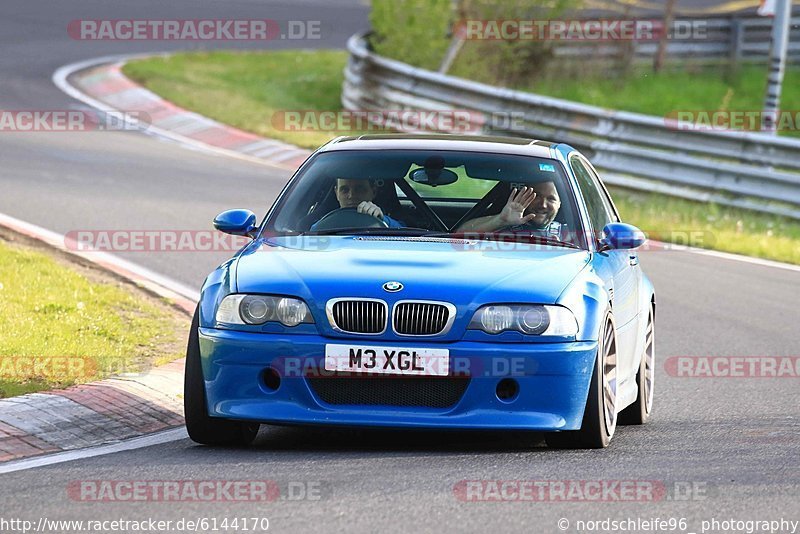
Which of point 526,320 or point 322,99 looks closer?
point 526,320

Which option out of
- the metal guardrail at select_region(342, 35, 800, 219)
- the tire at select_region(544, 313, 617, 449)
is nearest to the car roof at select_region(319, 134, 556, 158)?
the tire at select_region(544, 313, 617, 449)

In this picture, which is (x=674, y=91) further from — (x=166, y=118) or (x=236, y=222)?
(x=236, y=222)

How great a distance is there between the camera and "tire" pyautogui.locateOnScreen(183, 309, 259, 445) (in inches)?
277

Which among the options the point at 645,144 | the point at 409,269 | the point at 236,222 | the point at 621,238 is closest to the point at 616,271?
the point at 621,238

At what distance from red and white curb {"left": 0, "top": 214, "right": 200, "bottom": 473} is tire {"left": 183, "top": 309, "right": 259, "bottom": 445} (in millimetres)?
372

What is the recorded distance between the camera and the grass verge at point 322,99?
16.5 m

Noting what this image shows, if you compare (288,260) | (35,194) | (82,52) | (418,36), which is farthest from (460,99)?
(288,260)

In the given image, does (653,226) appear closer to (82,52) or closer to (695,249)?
(695,249)

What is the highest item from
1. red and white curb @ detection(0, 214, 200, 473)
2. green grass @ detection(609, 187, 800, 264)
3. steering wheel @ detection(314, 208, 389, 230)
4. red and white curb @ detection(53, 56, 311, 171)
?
steering wheel @ detection(314, 208, 389, 230)

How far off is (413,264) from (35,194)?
917 cm

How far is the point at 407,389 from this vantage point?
686 cm

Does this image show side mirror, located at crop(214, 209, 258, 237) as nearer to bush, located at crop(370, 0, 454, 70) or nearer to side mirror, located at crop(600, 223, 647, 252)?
side mirror, located at crop(600, 223, 647, 252)

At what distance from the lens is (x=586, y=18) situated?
26.6 meters

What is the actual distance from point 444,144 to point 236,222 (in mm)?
1209
